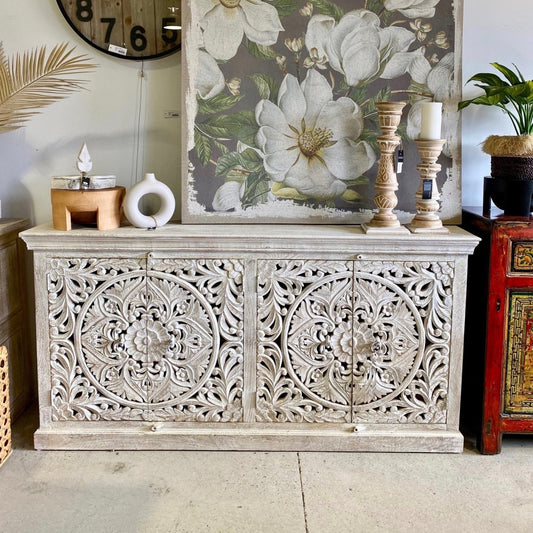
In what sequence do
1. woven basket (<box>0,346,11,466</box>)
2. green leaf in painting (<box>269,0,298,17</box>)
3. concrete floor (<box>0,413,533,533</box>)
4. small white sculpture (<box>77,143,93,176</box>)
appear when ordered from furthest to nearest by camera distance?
1. green leaf in painting (<box>269,0,298,17</box>)
2. small white sculpture (<box>77,143,93,176</box>)
3. woven basket (<box>0,346,11,466</box>)
4. concrete floor (<box>0,413,533,533</box>)

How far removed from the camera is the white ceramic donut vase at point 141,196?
2902 mm

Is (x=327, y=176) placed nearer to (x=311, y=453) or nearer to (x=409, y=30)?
(x=409, y=30)

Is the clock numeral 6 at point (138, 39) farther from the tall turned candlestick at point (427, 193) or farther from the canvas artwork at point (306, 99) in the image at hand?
the tall turned candlestick at point (427, 193)

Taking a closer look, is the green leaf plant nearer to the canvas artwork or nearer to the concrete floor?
the canvas artwork

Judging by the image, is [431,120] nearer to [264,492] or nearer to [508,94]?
[508,94]

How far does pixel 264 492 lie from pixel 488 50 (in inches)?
84.1

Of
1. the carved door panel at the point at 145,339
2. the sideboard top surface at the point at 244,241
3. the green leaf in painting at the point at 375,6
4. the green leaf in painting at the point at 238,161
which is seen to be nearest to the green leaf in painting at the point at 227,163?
the green leaf in painting at the point at 238,161

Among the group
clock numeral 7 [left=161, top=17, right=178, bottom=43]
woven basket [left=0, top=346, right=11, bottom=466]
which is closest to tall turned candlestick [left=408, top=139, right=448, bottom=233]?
clock numeral 7 [left=161, top=17, right=178, bottom=43]

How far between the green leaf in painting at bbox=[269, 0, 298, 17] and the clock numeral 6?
582 mm

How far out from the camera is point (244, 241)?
2.81 metres

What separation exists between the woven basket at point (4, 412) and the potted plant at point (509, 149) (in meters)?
2.09

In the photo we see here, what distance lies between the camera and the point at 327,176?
10.1 feet

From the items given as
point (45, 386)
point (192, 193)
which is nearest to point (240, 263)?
point (192, 193)

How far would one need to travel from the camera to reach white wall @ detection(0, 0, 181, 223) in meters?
3.15
